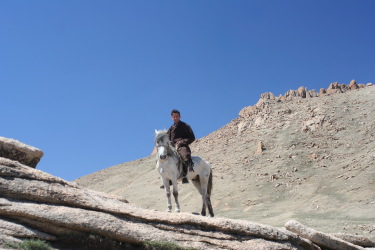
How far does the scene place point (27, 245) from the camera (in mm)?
8445

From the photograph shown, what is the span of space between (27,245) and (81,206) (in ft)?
5.58

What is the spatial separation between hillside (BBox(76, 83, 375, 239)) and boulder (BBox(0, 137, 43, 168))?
17.3 meters

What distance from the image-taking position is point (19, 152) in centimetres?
1212

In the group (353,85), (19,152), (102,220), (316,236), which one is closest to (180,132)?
(19,152)

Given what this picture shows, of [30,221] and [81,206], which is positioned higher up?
[81,206]

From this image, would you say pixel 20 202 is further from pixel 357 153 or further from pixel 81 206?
pixel 357 153

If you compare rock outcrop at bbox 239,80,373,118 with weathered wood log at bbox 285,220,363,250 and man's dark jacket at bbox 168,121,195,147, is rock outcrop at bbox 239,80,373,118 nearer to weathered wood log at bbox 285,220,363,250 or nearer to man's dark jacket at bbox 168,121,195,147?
man's dark jacket at bbox 168,121,195,147

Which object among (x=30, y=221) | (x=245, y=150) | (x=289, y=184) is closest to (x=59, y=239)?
(x=30, y=221)

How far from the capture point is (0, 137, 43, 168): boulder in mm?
11836

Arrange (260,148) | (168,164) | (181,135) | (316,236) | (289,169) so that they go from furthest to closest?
(260,148) → (289,169) → (181,135) → (168,164) → (316,236)

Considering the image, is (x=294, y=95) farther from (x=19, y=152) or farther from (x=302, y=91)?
(x=19, y=152)

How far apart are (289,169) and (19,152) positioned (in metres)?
39.8

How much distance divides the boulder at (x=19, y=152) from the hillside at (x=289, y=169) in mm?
17261

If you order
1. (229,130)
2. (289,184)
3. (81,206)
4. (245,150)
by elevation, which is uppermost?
(229,130)
